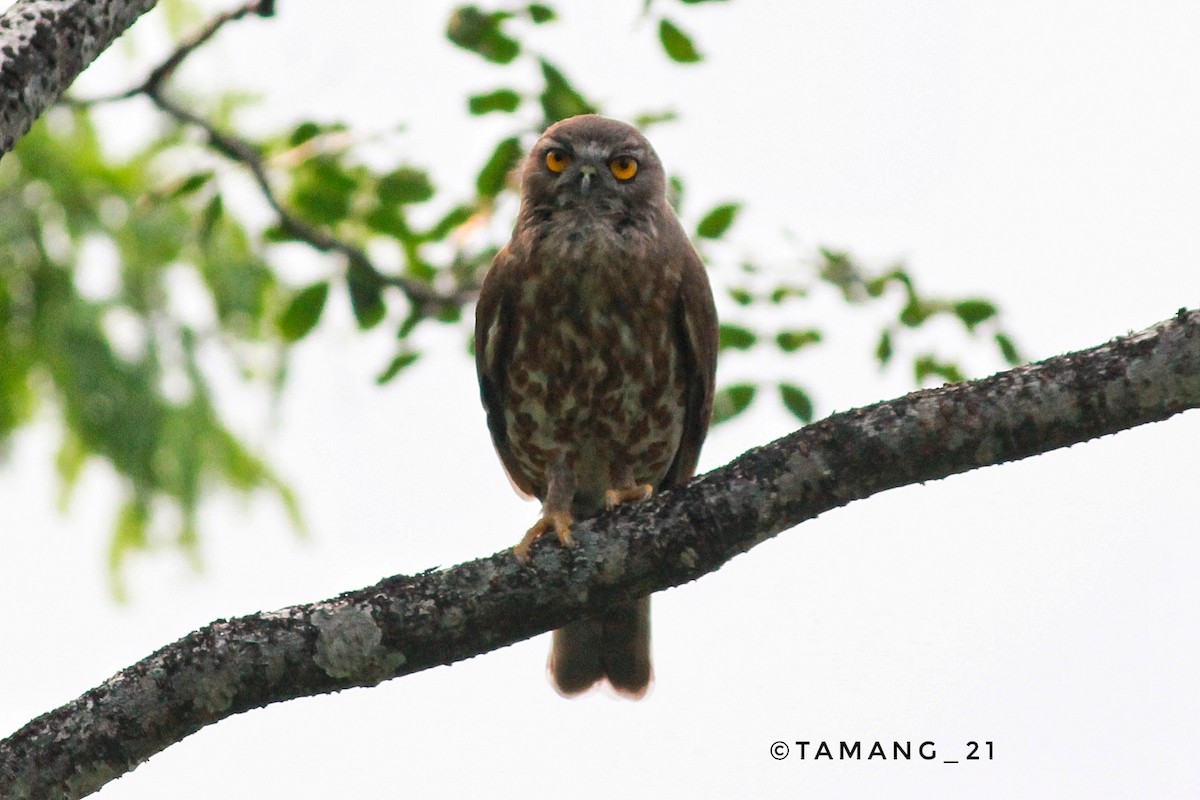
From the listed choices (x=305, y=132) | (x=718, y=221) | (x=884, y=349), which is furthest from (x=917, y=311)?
(x=305, y=132)

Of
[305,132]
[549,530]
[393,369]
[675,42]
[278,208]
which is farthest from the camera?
[278,208]

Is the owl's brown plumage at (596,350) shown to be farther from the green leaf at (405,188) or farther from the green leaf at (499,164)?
the green leaf at (405,188)

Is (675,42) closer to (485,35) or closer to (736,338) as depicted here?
(485,35)

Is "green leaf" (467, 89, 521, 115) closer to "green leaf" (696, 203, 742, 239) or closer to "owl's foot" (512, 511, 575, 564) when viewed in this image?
"green leaf" (696, 203, 742, 239)

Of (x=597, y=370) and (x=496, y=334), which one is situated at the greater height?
(x=496, y=334)

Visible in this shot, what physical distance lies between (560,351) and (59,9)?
2086 millimetres

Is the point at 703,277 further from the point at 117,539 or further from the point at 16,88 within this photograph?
the point at 117,539

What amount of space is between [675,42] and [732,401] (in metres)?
1.21

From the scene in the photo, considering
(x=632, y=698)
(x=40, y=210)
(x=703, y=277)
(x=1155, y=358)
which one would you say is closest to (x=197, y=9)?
(x=40, y=210)

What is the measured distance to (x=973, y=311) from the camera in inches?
191

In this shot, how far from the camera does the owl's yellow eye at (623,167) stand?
532 cm

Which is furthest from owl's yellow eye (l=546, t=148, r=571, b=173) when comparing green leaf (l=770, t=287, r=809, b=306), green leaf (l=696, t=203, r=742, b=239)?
green leaf (l=770, t=287, r=809, b=306)

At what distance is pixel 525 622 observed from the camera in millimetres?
3305

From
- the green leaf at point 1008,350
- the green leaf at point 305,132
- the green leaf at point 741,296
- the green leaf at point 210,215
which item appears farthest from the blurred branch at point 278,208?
the green leaf at point 1008,350
